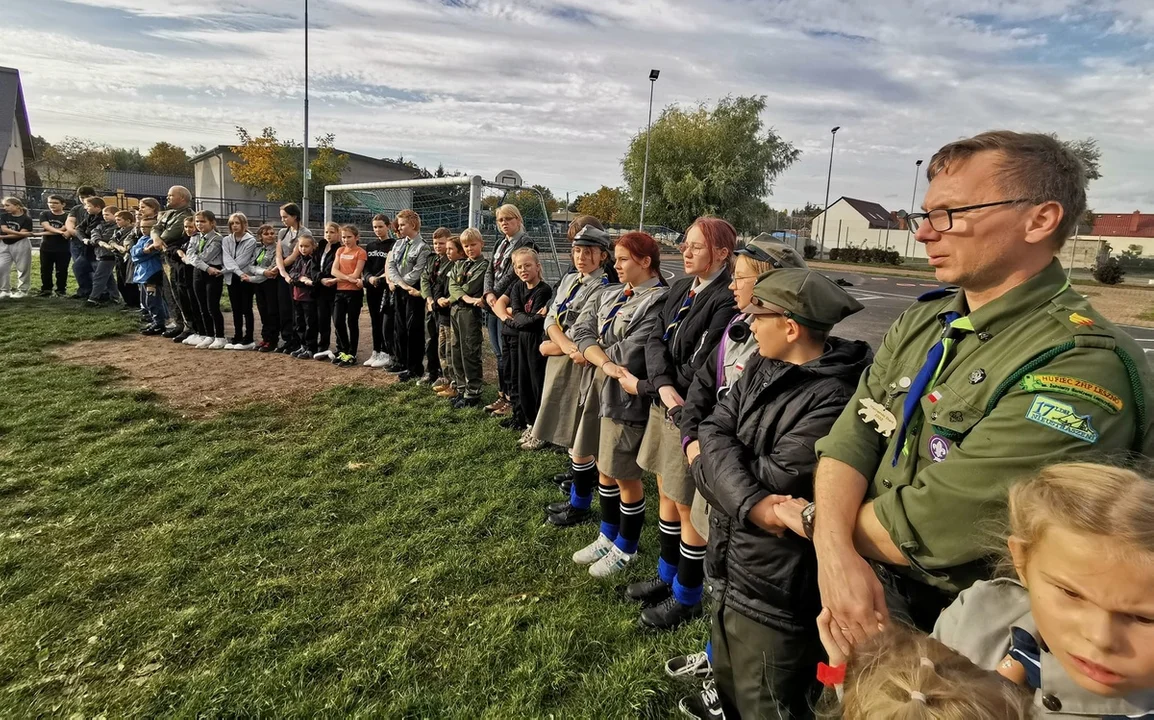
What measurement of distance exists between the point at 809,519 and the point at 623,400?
1.85 meters

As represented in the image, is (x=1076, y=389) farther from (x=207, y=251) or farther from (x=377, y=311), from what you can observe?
(x=207, y=251)

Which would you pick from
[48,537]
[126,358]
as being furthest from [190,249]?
[48,537]

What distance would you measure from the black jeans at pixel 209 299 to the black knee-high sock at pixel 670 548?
26.1 ft

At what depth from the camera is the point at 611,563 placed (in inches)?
141

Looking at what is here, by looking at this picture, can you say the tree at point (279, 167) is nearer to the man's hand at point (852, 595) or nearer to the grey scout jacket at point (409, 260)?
the grey scout jacket at point (409, 260)

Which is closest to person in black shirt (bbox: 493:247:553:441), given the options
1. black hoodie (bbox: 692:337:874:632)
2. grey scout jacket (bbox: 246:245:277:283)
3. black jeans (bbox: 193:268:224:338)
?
black hoodie (bbox: 692:337:874:632)

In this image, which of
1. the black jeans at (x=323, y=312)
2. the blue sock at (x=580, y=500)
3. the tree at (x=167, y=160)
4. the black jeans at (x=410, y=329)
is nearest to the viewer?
the blue sock at (x=580, y=500)

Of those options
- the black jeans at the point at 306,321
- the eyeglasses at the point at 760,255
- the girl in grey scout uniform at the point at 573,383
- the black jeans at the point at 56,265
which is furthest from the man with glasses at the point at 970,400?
the black jeans at the point at 56,265

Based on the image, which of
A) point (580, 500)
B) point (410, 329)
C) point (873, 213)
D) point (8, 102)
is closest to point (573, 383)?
point (580, 500)

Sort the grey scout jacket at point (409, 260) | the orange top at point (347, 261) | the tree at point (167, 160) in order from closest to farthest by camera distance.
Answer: the grey scout jacket at point (409, 260)
the orange top at point (347, 261)
the tree at point (167, 160)

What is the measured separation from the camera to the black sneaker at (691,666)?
2.66m

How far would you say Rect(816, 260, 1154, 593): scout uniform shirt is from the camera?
1283 mm

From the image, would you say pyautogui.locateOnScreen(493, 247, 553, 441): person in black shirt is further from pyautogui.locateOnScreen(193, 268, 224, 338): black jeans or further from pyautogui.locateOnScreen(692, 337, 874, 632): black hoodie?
pyautogui.locateOnScreen(193, 268, 224, 338): black jeans

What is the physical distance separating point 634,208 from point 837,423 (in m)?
39.4
